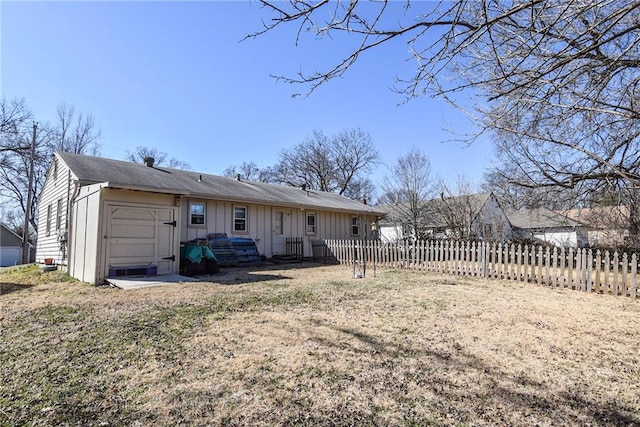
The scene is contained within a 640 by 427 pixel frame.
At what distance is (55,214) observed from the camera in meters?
12.6

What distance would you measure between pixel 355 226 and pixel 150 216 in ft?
42.8

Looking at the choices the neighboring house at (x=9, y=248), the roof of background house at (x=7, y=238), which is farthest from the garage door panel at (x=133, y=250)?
the roof of background house at (x=7, y=238)

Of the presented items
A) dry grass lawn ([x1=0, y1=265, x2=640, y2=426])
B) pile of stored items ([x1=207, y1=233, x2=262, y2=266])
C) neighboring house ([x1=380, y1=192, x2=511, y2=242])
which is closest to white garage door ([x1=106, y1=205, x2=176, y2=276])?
dry grass lawn ([x1=0, y1=265, x2=640, y2=426])

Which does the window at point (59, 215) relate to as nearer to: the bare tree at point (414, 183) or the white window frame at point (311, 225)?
the white window frame at point (311, 225)

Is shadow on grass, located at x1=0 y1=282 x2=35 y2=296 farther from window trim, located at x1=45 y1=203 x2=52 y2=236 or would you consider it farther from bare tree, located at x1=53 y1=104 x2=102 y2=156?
bare tree, located at x1=53 y1=104 x2=102 y2=156

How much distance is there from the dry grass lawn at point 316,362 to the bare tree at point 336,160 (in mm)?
31765

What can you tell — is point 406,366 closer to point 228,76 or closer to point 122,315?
point 122,315

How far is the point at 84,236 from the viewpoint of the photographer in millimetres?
8844

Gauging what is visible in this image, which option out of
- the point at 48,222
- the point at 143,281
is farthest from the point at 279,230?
the point at 48,222

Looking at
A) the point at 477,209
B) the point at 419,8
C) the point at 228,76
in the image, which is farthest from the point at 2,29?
the point at 477,209

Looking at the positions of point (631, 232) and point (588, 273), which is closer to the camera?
point (588, 273)

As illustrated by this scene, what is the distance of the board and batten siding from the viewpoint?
1266 cm

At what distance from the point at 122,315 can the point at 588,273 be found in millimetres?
9992

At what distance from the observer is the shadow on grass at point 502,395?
2.44 meters
